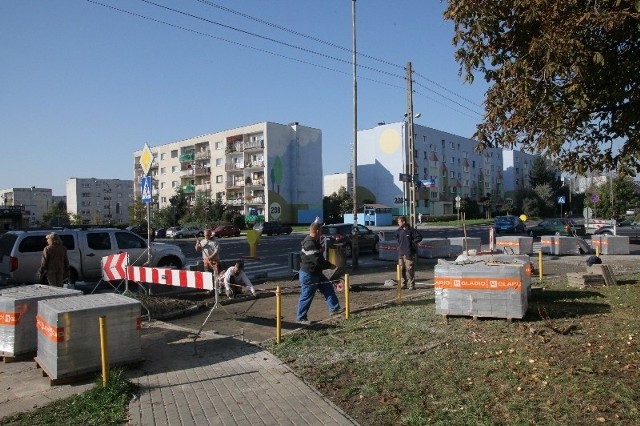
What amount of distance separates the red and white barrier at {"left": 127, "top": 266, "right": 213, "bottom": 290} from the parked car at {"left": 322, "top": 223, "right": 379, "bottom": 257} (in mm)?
12141

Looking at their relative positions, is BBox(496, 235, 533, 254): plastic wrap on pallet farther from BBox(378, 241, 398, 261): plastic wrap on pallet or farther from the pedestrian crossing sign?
the pedestrian crossing sign

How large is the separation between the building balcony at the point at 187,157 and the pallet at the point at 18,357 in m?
87.8

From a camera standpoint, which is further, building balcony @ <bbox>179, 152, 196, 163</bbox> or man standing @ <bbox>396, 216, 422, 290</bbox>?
building balcony @ <bbox>179, 152, 196, 163</bbox>

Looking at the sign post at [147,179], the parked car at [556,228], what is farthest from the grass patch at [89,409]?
the parked car at [556,228]

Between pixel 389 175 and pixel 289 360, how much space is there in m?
85.8

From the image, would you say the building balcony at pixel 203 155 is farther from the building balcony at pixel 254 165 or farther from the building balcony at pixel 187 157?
the building balcony at pixel 254 165

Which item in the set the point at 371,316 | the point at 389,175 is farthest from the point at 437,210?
the point at 371,316

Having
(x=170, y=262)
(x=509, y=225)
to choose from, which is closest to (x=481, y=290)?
(x=170, y=262)

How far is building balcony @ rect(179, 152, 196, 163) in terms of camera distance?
93.1 metres

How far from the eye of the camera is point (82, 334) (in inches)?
250

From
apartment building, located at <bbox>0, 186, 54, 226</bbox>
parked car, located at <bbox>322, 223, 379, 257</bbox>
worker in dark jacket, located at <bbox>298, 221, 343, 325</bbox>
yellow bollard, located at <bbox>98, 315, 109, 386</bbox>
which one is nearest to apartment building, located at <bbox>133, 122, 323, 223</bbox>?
parked car, located at <bbox>322, 223, 379, 257</bbox>

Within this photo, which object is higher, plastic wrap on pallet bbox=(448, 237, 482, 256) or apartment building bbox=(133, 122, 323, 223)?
apartment building bbox=(133, 122, 323, 223)

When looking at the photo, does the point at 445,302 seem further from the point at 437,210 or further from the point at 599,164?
the point at 437,210

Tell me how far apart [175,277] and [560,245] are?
19.4 metres
